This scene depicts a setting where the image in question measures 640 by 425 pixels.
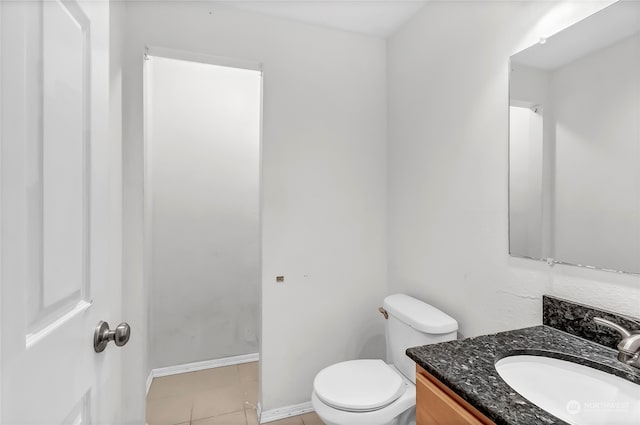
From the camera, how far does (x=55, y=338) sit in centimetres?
54

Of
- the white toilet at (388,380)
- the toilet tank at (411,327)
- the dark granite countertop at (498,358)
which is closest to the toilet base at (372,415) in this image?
the white toilet at (388,380)

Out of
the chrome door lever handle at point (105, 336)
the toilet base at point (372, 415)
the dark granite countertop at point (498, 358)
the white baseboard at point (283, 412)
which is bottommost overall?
the white baseboard at point (283, 412)

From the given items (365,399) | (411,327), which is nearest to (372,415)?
(365,399)

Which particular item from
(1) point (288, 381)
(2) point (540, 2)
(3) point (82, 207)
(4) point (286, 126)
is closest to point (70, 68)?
(3) point (82, 207)

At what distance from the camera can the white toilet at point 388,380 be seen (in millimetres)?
1310

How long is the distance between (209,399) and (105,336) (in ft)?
5.41

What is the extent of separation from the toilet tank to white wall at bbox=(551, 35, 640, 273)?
57 cm

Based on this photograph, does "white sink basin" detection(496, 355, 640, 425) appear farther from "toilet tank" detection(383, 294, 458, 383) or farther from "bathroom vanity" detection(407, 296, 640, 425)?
"toilet tank" detection(383, 294, 458, 383)

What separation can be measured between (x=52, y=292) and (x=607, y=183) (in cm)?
146

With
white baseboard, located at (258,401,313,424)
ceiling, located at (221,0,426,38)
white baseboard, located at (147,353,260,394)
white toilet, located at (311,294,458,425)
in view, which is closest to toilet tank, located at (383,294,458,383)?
white toilet, located at (311,294,458,425)

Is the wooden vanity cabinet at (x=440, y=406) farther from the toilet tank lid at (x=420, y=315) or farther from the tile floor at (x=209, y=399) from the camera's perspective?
the tile floor at (x=209, y=399)

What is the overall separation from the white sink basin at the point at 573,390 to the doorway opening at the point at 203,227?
6.04 ft

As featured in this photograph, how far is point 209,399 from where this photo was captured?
2.05 metres

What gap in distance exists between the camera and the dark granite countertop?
65cm
